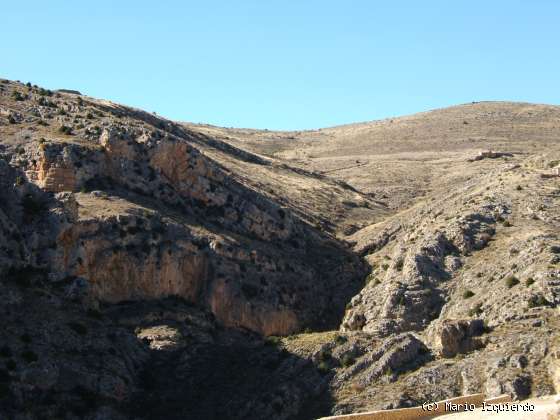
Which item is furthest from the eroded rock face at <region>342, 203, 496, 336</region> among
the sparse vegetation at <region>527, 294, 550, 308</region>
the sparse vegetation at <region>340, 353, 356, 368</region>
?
the sparse vegetation at <region>527, 294, 550, 308</region>

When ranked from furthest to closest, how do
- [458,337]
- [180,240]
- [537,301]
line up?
[180,240] < [537,301] < [458,337]

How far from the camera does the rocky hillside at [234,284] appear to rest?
4225 cm

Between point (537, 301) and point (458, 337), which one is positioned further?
point (537, 301)

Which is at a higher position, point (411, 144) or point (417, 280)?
point (411, 144)

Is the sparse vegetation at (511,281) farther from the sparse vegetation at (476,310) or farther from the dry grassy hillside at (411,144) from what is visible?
the dry grassy hillside at (411,144)

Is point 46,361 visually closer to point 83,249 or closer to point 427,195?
point 83,249

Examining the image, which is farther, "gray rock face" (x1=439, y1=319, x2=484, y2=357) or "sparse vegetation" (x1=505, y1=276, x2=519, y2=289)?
"sparse vegetation" (x1=505, y1=276, x2=519, y2=289)

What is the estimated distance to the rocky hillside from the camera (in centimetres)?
4225

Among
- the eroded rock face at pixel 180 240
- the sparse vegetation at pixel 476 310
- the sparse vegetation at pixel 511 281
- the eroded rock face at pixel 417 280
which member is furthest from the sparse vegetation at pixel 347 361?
the eroded rock face at pixel 180 240

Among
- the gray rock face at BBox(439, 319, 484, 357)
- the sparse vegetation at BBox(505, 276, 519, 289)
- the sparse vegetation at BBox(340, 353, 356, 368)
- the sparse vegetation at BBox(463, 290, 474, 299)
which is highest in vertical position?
the sparse vegetation at BBox(505, 276, 519, 289)

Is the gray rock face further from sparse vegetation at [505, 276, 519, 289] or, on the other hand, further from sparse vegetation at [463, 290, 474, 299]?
sparse vegetation at [463, 290, 474, 299]

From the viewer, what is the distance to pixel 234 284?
5669cm

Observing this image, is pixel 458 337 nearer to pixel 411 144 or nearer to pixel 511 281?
pixel 511 281

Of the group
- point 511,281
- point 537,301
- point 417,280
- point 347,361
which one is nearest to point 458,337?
point 537,301
